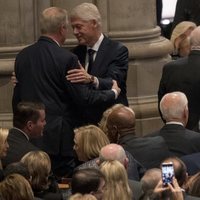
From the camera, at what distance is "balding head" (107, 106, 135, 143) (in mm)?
9820

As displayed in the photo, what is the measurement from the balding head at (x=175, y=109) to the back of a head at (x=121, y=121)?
31 centimetres

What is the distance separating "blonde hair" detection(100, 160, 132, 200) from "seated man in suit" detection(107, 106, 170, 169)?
1188mm

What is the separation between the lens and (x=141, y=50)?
1277 centimetres

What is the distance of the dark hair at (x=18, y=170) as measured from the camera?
870 centimetres

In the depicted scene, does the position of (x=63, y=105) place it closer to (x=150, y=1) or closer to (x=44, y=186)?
(x=44, y=186)

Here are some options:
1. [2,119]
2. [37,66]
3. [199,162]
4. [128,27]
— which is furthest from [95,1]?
[199,162]

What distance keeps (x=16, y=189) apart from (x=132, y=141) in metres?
1.85

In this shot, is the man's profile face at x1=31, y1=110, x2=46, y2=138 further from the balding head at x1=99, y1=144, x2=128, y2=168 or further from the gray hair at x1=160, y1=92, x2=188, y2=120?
the balding head at x1=99, y1=144, x2=128, y2=168

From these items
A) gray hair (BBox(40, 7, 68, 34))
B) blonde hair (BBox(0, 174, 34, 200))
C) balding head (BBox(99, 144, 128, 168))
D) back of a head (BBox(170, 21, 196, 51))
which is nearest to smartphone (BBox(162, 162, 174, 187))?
blonde hair (BBox(0, 174, 34, 200))

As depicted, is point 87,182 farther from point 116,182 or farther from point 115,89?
point 115,89

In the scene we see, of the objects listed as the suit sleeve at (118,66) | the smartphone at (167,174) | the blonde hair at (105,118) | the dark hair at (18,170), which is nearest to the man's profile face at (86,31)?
the suit sleeve at (118,66)

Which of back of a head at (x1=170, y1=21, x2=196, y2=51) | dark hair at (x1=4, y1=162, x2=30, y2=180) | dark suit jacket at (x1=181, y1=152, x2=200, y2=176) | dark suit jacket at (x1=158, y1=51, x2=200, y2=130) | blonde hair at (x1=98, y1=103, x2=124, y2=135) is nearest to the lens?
dark hair at (x1=4, y1=162, x2=30, y2=180)

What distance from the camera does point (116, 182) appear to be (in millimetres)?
8273

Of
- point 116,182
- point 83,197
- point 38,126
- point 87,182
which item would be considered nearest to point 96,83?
point 38,126
